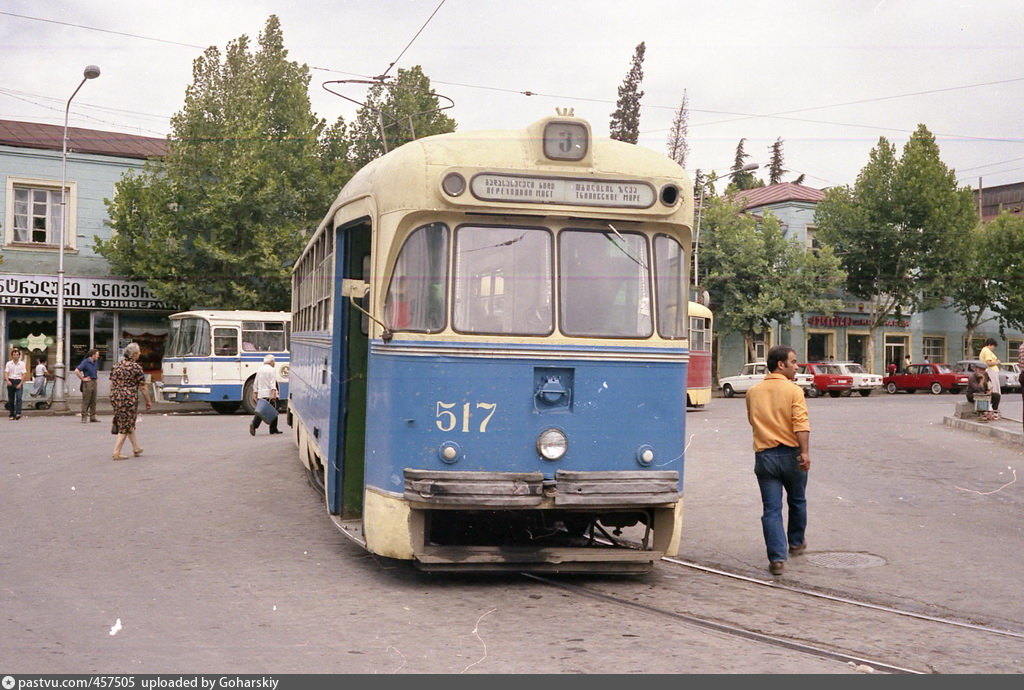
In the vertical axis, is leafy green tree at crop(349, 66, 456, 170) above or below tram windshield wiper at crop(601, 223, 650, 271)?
above

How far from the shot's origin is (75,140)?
34.8 meters

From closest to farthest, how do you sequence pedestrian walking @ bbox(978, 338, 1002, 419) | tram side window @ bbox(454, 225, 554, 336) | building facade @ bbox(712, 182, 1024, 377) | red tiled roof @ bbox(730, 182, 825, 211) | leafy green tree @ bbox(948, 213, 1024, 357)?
tram side window @ bbox(454, 225, 554, 336), pedestrian walking @ bbox(978, 338, 1002, 419), leafy green tree @ bbox(948, 213, 1024, 357), building facade @ bbox(712, 182, 1024, 377), red tiled roof @ bbox(730, 182, 825, 211)

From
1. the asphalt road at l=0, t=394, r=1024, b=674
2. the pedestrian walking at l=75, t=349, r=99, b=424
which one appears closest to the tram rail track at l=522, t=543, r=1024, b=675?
the asphalt road at l=0, t=394, r=1024, b=674

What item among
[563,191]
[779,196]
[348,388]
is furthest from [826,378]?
[563,191]

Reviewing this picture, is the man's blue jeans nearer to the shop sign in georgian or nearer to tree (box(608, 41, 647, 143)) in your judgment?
the shop sign in georgian

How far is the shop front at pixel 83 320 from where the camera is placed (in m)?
32.3

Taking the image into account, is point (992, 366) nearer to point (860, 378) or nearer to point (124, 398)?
point (124, 398)

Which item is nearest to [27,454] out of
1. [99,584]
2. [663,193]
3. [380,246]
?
[99,584]

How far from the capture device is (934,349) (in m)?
56.3

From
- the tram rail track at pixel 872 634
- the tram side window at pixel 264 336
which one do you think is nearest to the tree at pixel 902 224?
the tram side window at pixel 264 336

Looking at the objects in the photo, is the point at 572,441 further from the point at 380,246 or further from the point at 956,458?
the point at 956,458

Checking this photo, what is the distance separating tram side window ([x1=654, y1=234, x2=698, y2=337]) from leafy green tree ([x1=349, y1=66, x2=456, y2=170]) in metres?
33.8

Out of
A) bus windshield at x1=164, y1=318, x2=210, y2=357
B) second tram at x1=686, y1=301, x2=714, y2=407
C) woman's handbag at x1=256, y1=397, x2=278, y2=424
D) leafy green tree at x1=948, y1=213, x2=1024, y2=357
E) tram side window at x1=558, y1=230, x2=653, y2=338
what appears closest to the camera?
tram side window at x1=558, y1=230, x2=653, y2=338

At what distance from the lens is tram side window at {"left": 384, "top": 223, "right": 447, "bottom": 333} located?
7277 mm
